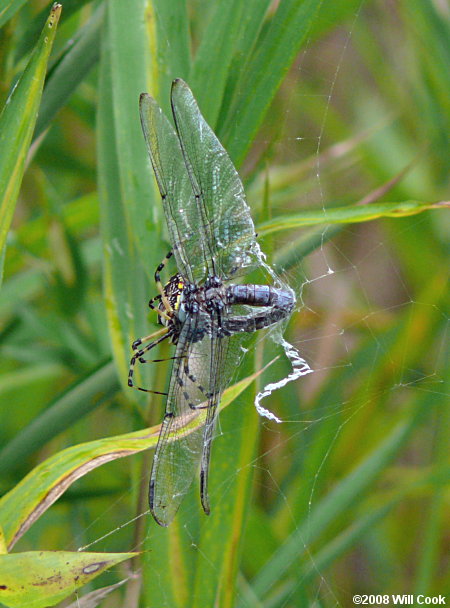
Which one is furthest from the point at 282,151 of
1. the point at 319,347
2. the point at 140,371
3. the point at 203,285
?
the point at 140,371

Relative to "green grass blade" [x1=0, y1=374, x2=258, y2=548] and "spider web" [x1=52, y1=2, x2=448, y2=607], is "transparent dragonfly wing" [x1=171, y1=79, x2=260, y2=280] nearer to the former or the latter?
"spider web" [x1=52, y1=2, x2=448, y2=607]

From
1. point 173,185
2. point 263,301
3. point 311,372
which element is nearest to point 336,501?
point 311,372

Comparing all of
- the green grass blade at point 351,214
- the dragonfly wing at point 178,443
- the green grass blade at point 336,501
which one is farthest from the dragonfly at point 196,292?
the green grass blade at point 336,501

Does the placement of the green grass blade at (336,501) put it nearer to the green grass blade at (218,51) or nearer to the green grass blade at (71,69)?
the green grass blade at (218,51)

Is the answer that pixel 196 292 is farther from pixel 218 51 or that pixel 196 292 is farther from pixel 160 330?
pixel 218 51

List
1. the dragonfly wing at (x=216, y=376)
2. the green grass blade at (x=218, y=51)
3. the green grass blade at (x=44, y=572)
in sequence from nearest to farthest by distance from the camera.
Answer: the green grass blade at (x=44, y=572), the dragonfly wing at (x=216, y=376), the green grass blade at (x=218, y=51)

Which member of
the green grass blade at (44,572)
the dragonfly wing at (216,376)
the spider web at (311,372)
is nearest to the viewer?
the green grass blade at (44,572)

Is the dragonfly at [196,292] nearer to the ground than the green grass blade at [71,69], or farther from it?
nearer to the ground

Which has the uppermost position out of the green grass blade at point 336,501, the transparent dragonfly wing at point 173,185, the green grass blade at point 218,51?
the green grass blade at point 218,51
